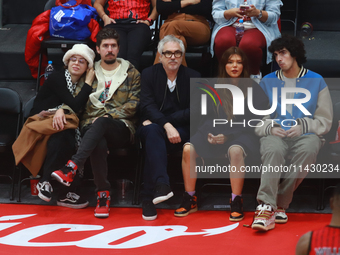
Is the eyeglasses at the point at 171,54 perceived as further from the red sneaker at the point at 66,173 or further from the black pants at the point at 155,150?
the red sneaker at the point at 66,173

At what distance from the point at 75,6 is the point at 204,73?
1463mm

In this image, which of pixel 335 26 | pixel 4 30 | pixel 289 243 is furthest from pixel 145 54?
pixel 289 243

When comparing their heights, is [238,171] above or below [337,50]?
below

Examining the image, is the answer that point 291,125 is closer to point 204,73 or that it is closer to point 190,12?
point 204,73

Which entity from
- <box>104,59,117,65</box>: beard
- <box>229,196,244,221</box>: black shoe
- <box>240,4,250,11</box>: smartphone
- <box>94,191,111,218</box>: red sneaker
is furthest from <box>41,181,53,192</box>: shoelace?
<box>240,4,250,11</box>: smartphone

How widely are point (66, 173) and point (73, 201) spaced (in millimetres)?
495

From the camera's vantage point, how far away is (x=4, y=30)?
19.2 ft

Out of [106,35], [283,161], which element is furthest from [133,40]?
[283,161]

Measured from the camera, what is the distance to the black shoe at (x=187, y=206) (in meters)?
3.48

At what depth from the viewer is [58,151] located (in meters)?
3.54

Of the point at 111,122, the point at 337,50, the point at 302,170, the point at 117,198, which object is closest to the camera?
the point at 302,170

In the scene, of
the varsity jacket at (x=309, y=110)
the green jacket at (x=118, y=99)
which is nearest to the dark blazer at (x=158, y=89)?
the green jacket at (x=118, y=99)

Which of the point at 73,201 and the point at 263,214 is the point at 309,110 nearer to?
the point at 263,214

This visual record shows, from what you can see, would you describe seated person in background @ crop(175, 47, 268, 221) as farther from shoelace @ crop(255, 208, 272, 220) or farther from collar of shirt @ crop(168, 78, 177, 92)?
collar of shirt @ crop(168, 78, 177, 92)
